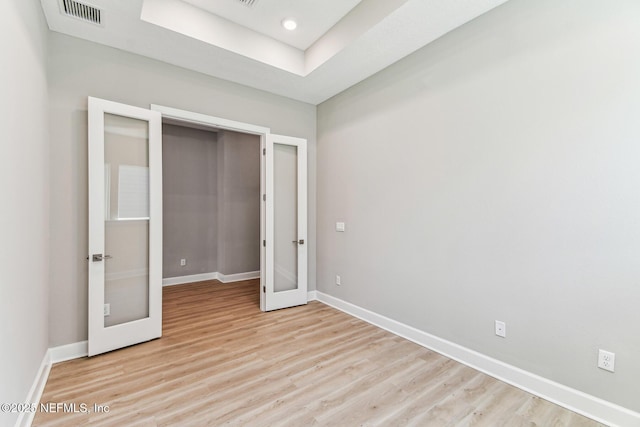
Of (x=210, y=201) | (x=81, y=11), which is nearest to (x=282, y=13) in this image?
(x=81, y=11)

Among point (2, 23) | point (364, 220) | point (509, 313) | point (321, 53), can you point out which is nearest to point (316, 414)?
point (509, 313)

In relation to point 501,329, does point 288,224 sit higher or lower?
higher

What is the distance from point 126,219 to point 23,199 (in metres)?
1.00

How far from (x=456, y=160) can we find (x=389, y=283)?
1.54m

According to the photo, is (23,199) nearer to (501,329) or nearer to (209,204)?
(501,329)

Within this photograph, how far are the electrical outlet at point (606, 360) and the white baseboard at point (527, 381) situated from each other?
0.73 ft

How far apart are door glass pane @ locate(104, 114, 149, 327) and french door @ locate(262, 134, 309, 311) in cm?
147

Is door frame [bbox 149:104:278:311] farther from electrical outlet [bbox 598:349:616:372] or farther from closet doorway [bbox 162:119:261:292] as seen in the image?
electrical outlet [bbox 598:349:616:372]

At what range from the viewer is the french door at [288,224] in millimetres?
3896

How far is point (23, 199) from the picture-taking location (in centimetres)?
181

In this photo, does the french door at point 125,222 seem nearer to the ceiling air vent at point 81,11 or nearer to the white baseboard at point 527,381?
the ceiling air vent at point 81,11

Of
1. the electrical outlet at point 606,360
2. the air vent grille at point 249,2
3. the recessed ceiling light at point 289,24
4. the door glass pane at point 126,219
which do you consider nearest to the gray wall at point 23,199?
the door glass pane at point 126,219

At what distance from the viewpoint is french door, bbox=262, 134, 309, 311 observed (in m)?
3.90

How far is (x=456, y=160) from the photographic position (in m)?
2.65
